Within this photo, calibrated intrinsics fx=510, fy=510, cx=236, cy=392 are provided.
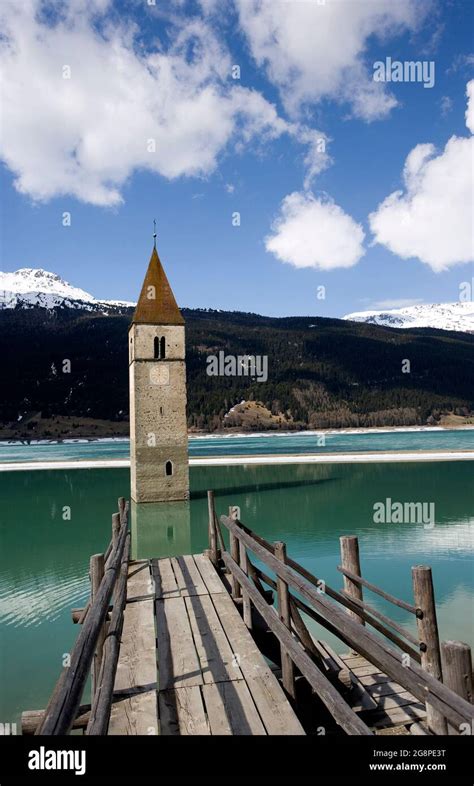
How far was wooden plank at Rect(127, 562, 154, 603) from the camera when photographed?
7.71 metres

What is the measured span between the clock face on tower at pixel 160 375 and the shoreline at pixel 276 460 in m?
20.4

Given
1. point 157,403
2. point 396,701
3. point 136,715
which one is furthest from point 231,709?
point 157,403

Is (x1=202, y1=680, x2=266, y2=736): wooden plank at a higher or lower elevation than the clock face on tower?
lower

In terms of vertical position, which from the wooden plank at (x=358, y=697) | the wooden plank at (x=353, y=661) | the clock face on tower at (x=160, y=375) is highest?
the clock face on tower at (x=160, y=375)

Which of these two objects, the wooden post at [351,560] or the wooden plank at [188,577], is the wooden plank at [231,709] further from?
the wooden post at [351,560]

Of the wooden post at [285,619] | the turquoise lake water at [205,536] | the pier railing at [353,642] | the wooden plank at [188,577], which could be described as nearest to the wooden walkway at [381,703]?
the pier railing at [353,642]

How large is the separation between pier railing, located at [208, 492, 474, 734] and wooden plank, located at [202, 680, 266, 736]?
1.76 ft

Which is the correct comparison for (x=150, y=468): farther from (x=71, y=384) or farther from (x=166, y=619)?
(x=71, y=384)

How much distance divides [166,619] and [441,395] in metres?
136

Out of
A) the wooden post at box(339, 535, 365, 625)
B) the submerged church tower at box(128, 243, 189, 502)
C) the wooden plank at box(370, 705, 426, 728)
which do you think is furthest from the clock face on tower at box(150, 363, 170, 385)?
the wooden plank at box(370, 705, 426, 728)

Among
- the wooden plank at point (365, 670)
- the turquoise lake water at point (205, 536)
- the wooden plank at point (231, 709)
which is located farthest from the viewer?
the turquoise lake water at point (205, 536)

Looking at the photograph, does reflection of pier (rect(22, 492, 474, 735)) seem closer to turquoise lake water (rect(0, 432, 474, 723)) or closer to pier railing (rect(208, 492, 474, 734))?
pier railing (rect(208, 492, 474, 734))

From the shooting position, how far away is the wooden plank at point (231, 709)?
4.15 m

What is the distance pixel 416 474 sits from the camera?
37469mm
